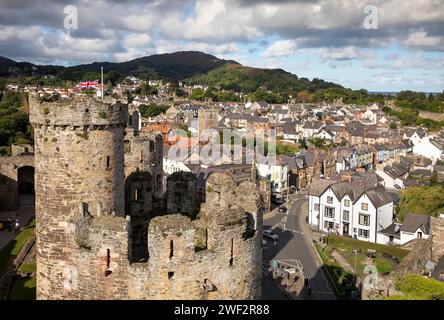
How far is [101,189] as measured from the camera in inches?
606

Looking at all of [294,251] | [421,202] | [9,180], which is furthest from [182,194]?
[421,202]

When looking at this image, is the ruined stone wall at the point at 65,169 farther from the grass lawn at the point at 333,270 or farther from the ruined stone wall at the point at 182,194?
the grass lawn at the point at 333,270

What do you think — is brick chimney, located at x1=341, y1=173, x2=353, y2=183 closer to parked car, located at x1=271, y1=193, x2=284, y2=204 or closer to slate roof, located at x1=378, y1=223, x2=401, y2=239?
slate roof, located at x1=378, y1=223, x2=401, y2=239

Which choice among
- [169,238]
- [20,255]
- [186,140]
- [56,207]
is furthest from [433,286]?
[186,140]

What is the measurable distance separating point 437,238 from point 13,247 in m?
37.8

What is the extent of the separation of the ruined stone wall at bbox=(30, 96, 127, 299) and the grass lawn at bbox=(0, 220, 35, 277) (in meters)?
19.7

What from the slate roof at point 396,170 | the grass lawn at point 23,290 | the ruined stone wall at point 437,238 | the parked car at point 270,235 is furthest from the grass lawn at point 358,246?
the grass lawn at point 23,290

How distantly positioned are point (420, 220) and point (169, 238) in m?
45.8

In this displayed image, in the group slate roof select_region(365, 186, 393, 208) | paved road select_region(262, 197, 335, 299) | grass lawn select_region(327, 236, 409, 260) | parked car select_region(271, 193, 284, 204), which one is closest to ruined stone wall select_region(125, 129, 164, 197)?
paved road select_region(262, 197, 335, 299)

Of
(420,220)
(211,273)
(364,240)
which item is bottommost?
(364,240)

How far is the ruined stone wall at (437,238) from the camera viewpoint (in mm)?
44250

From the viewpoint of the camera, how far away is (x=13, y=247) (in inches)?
1497

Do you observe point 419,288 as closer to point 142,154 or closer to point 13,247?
point 142,154

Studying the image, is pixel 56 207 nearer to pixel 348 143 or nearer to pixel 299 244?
pixel 299 244
